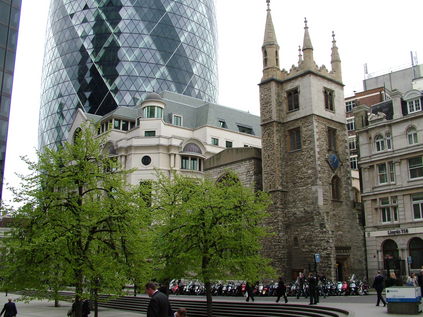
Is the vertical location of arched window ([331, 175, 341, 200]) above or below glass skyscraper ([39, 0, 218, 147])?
below

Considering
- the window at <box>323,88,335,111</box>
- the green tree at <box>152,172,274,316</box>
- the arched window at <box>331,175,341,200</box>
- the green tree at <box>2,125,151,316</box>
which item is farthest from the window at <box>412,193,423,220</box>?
the green tree at <box>2,125,151,316</box>

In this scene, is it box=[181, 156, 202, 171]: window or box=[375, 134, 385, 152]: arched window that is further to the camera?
box=[181, 156, 202, 171]: window

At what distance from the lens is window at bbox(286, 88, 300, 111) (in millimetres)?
40938

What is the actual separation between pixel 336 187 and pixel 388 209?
4.73 m

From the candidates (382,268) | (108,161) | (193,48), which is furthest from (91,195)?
(193,48)

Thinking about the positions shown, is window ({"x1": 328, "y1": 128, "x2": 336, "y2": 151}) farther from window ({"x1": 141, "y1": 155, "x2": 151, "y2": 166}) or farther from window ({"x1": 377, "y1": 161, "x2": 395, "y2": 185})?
window ({"x1": 141, "y1": 155, "x2": 151, "y2": 166})

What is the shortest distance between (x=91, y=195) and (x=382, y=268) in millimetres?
25213

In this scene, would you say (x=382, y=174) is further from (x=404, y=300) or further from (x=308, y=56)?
(x=404, y=300)

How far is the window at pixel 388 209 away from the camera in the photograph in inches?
1414

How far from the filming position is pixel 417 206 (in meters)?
34.6

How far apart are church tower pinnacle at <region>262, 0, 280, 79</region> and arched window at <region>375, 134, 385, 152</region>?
33.6 ft

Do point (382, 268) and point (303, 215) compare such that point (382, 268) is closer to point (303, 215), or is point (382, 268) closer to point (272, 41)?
point (303, 215)

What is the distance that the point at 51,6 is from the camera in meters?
102

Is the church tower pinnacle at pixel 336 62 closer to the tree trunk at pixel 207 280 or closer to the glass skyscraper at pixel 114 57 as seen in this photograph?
the tree trunk at pixel 207 280
